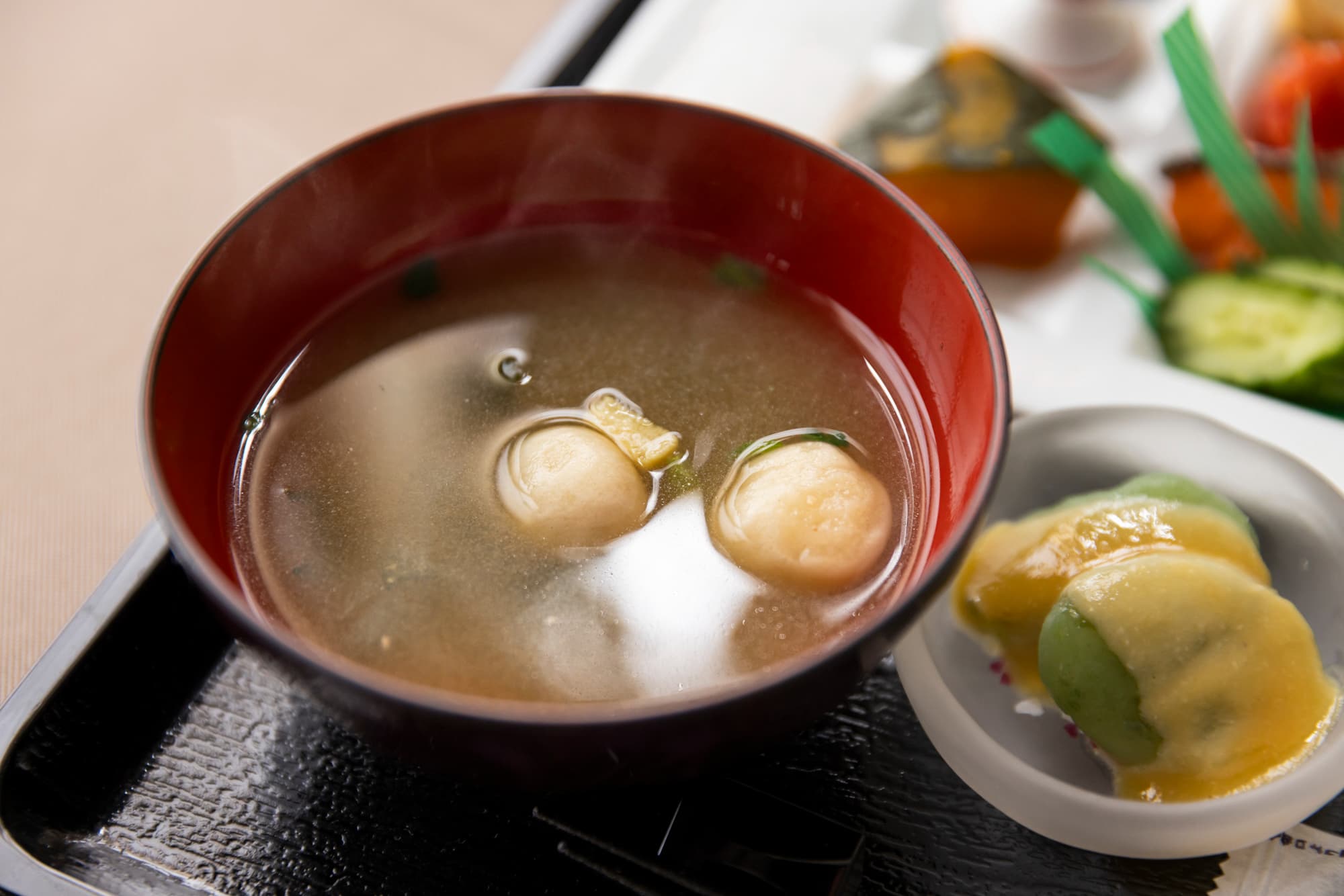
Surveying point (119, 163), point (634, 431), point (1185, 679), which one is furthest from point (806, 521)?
point (119, 163)

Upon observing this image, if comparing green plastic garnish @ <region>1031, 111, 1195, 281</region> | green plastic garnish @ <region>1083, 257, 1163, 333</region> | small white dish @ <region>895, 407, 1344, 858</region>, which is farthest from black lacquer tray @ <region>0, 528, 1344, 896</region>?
green plastic garnish @ <region>1031, 111, 1195, 281</region>

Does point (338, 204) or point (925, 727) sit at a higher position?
point (338, 204)

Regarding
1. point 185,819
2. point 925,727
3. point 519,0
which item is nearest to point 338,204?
point 185,819

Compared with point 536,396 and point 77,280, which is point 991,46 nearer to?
point 536,396

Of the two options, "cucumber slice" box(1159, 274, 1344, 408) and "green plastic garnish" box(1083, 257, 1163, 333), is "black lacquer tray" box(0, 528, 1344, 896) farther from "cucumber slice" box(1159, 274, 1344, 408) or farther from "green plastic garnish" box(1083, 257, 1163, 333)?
"green plastic garnish" box(1083, 257, 1163, 333)

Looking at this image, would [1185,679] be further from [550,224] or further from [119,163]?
[119,163]
